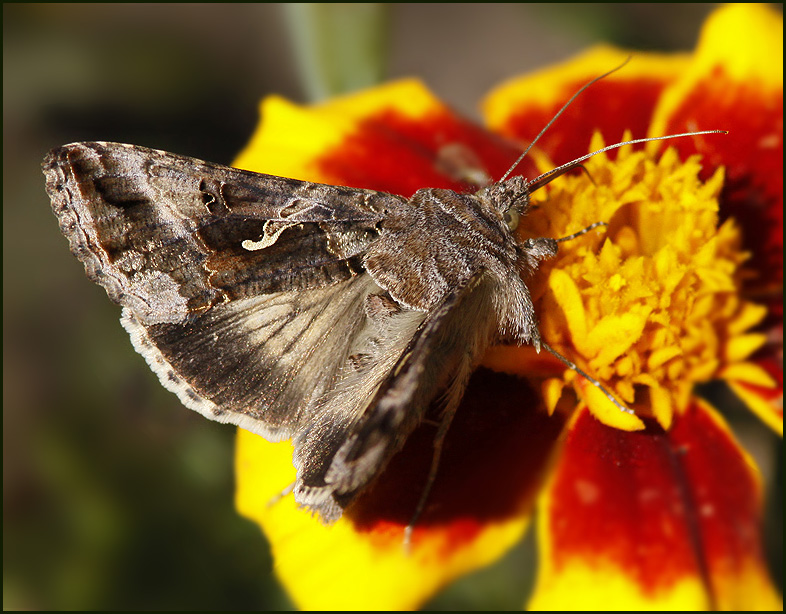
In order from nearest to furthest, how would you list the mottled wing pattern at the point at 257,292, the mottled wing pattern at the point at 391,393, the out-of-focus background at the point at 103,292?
the mottled wing pattern at the point at 391,393 → the mottled wing pattern at the point at 257,292 → the out-of-focus background at the point at 103,292

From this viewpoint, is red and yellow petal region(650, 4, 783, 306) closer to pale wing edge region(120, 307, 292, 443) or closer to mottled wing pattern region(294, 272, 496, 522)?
mottled wing pattern region(294, 272, 496, 522)

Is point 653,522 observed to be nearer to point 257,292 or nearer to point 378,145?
point 257,292

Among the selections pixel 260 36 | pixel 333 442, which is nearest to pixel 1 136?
pixel 260 36

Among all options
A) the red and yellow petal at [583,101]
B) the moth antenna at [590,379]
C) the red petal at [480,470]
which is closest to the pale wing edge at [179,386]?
the red petal at [480,470]

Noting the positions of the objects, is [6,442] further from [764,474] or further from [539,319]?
[764,474]

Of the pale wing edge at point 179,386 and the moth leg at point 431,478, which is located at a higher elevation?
the pale wing edge at point 179,386

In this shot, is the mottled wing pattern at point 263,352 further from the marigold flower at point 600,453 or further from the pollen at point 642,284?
the pollen at point 642,284

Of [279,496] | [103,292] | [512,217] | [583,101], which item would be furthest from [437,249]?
[103,292]
